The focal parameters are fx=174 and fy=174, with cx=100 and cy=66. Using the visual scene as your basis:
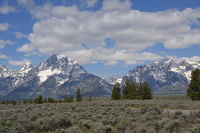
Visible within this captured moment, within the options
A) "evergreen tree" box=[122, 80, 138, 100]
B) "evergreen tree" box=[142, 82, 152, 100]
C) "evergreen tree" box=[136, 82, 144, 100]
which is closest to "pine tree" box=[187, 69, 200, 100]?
"evergreen tree" box=[142, 82, 152, 100]

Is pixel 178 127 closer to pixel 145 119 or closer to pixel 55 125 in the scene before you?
pixel 145 119

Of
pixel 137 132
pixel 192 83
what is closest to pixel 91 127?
pixel 137 132

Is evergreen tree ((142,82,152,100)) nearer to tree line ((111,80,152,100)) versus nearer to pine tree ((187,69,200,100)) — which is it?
tree line ((111,80,152,100))

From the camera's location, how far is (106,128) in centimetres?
1275

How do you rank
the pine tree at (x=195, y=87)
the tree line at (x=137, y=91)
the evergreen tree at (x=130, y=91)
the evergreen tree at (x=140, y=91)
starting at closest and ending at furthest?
the pine tree at (x=195, y=87) → the tree line at (x=137, y=91) → the evergreen tree at (x=140, y=91) → the evergreen tree at (x=130, y=91)

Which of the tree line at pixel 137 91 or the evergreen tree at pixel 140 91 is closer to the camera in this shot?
the tree line at pixel 137 91

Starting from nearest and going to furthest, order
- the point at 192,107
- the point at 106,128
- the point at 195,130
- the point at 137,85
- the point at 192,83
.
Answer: the point at 195,130 → the point at 106,128 → the point at 192,107 → the point at 192,83 → the point at 137,85

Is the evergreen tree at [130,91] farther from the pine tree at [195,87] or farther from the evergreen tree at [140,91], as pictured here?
the pine tree at [195,87]

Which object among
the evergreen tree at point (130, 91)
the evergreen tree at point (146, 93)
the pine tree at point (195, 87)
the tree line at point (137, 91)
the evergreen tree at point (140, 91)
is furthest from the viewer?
the evergreen tree at point (130, 91)

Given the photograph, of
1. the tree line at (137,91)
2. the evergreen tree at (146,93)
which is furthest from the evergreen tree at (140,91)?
the evergreen tree at (146,93)

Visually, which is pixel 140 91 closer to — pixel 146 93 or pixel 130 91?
pixel 146 93

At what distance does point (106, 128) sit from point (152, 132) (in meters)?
3.23

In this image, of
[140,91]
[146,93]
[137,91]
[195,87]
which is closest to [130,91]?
[137,91]

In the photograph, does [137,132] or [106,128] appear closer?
[137,132]
